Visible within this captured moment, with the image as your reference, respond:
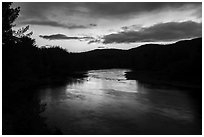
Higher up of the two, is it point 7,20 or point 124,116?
point 7,20

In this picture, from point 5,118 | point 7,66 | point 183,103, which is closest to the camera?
point 7,66

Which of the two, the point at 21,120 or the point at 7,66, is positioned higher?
the point at 7,66

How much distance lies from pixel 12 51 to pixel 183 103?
91.0 ft

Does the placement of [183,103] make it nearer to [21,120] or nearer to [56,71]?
[21,120]

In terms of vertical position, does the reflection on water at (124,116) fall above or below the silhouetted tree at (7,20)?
below

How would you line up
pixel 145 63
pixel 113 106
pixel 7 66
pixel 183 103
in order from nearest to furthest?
pixel 7 66 < pixel 113 106 < pixel 183 103 < pixel 145 63

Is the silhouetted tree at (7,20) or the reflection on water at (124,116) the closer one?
the silhouetted tree at (7,20)

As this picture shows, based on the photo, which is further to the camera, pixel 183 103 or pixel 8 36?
pixel 183 103

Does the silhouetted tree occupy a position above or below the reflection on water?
above

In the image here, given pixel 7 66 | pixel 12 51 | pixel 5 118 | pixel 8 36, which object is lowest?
pixel 5 118

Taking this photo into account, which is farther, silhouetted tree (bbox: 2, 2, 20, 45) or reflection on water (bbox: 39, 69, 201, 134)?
reflection on water (bbox: 39, 69, 201, 134)

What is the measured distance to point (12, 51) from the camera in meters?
15.4

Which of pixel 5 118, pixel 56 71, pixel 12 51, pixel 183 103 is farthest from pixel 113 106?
pixel 56 71

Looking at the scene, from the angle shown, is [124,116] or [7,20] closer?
[7,20]
